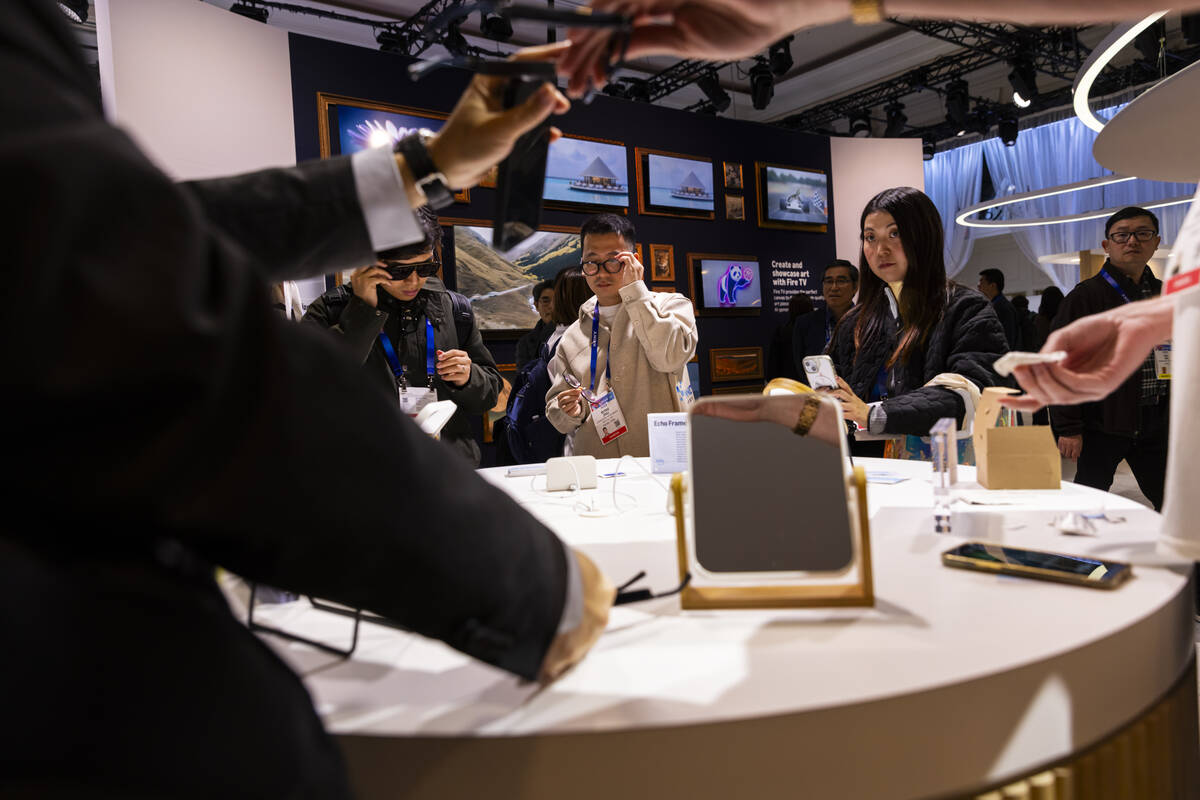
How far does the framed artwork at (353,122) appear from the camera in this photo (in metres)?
4.74

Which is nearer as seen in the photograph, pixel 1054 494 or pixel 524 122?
pixel 524 122

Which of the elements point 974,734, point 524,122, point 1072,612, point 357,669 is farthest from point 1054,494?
point 357,669

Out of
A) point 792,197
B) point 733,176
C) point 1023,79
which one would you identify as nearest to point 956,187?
point 1023,79

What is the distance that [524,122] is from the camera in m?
1.01

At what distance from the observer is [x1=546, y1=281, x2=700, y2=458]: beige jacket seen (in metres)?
2.91

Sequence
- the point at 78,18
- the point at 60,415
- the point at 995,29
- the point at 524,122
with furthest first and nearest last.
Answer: the point at 995,29
the point at 78,18
the point at 524,122
the point at 60,415

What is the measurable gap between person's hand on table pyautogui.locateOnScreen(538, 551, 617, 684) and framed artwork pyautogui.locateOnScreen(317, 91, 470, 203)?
4.28 meters

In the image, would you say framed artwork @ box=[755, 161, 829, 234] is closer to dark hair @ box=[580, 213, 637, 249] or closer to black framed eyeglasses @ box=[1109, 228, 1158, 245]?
black framed eyeglasses @ box=[1109, 228, 1158, 245]

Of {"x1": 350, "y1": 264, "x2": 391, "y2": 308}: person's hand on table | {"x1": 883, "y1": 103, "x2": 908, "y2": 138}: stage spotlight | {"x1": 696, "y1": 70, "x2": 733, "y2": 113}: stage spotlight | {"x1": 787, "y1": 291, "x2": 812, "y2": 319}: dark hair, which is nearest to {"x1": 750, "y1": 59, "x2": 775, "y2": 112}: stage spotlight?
{"x1": 696, "y1": 70, "x2": 733, "y2": 113}: stage spotlight

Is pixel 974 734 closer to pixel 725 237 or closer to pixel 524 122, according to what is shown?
pixel 524 122

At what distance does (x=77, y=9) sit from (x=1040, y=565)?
4.60 metres

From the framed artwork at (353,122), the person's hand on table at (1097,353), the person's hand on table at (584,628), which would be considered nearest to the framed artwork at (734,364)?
the framed artwork at (353,122)

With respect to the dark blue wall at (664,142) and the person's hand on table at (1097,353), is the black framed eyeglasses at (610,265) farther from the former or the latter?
the dark blue wall at (664,142)

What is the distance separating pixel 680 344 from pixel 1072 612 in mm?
2132
